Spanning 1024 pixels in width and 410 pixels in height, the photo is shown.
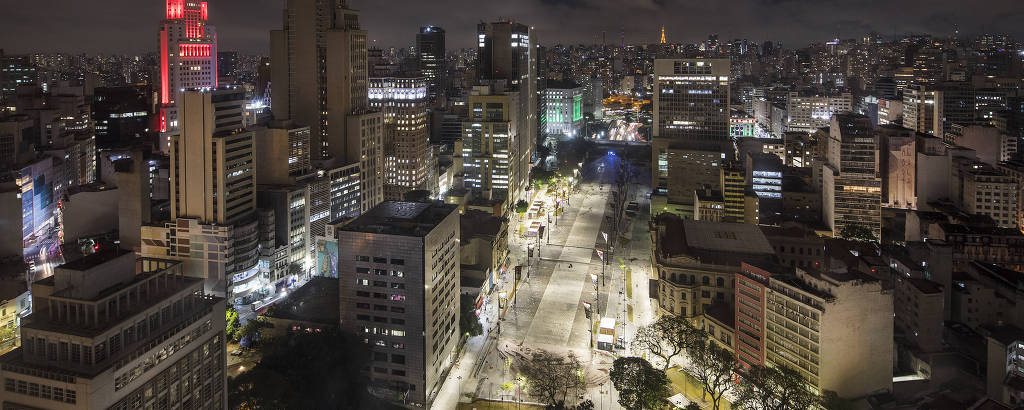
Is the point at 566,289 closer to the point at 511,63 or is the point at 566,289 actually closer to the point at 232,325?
the point at 232,325

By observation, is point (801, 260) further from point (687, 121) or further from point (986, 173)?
point (687, 121)

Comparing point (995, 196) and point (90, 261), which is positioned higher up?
point (90, 261)

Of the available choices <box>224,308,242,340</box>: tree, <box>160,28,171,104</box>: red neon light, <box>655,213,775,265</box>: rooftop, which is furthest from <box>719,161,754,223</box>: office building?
<box>160,28,171,104</box>: red neon light

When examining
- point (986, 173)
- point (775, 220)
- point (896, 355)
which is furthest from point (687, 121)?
point (896, 355)

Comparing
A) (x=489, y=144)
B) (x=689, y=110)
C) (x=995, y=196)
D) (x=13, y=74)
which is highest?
(x=13, y=74)

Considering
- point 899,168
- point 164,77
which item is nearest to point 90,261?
point 164,77

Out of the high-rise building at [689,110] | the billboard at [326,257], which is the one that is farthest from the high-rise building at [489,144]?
the billboard at [326,257]
